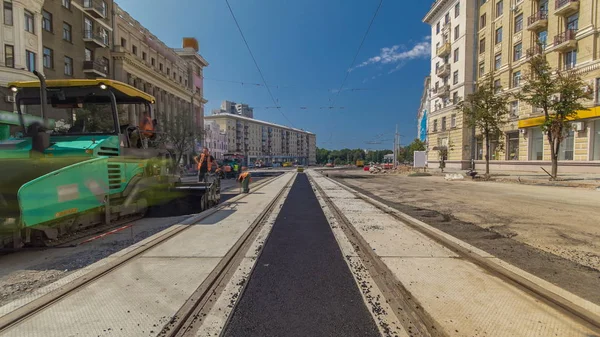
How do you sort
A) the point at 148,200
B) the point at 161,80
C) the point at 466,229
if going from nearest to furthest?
the point at 466,229 < the point at 148,200 < the point at 161,80

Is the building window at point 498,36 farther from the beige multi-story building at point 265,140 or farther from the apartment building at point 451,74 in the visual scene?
the beige multi-story building at point 265,140

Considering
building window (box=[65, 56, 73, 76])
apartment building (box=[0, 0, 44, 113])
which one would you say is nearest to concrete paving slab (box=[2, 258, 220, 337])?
apartment building (box=[0, 0, 44, 113])

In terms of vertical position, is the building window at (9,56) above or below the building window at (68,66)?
below

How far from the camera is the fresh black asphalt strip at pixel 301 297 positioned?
2.72 m

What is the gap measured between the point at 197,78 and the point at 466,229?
72308 mm

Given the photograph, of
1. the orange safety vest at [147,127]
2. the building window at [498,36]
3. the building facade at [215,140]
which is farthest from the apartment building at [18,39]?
the building facade at [215,140]

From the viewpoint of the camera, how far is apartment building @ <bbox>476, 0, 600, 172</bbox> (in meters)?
24.4

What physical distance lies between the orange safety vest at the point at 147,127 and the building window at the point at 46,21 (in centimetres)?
3061

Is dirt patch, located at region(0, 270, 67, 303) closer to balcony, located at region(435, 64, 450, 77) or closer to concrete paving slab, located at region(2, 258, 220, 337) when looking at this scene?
concrete paving slab, located at region(2, 258, 220, 337)

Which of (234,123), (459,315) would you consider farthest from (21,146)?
(234,123)

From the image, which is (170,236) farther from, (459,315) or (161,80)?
(161,80)

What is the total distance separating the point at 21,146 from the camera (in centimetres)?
507

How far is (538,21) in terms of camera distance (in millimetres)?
28781

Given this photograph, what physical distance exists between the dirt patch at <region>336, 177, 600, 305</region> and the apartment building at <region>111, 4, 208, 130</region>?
3729 centimetres
